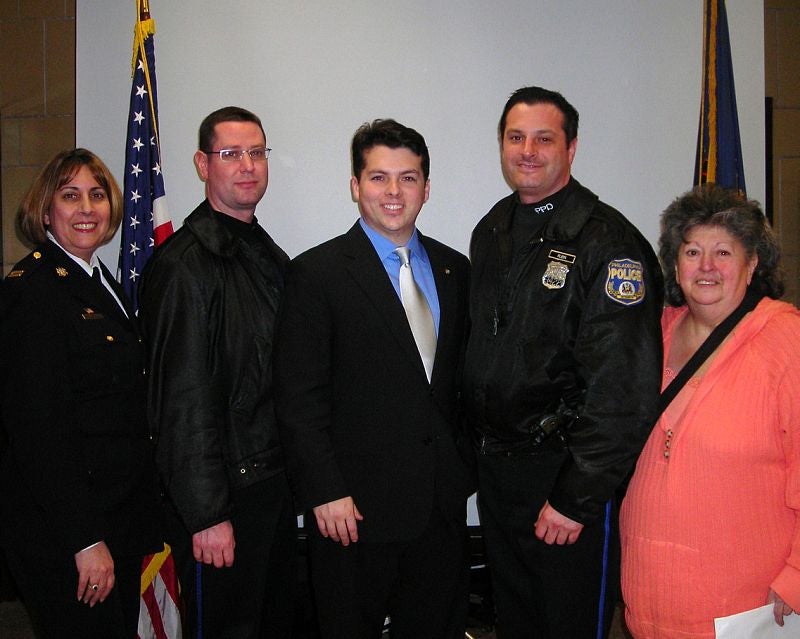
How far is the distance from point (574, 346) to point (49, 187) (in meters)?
1.63

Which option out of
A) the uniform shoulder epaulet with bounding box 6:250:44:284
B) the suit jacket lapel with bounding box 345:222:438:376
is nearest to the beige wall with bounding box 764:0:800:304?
the suit jacket lapel with bounding box 345:222:438:376

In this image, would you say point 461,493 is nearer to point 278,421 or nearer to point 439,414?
point 439,414

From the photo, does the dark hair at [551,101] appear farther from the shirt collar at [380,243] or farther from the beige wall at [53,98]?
the beige wall at [53,98]

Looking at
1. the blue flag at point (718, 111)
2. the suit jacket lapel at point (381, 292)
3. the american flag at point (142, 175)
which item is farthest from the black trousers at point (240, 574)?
the blue flag at point (718, 111)

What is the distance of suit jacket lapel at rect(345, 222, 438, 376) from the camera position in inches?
77.6

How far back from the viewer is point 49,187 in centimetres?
200

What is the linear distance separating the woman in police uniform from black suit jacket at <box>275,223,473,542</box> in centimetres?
47

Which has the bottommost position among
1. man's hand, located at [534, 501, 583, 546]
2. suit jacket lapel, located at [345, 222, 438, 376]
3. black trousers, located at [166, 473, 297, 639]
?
black trousers, located at [166, 473, 297, 639]

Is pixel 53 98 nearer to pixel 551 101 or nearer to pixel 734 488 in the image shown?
pixel 551 101

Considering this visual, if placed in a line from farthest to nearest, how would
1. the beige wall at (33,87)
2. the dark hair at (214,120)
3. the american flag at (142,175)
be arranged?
the beige wall at (33,87) < the american flag at (142,175) < the dark hair at (214,120)

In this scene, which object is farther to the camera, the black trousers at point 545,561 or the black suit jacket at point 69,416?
the black trousers at point 545,561

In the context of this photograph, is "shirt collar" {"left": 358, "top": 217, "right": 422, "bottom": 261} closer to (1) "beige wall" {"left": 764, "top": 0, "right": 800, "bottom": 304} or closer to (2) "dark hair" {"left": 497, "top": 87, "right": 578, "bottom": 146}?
(2) "dark hair" {"left": 497, "top": 87, "right": 578, "bottom": 146}

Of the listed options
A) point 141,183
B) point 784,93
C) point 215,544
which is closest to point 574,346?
point 215,544

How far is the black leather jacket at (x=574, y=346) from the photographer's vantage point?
1862 millimetres
